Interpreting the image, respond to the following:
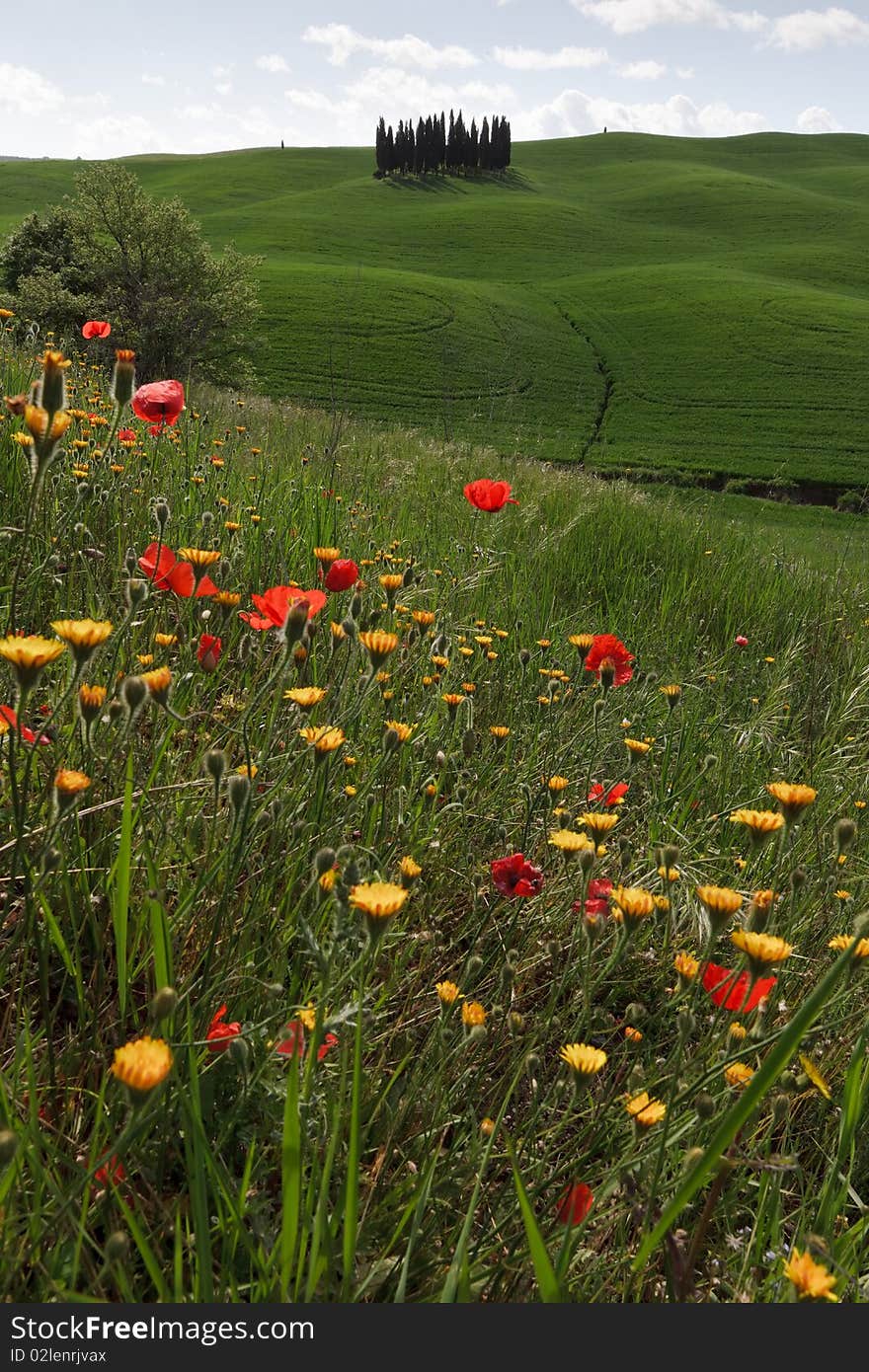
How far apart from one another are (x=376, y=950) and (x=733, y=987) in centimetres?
55

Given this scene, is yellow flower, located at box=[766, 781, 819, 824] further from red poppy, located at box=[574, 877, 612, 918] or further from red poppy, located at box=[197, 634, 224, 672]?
red poppy, located at box=[197, 634, 224, 672]

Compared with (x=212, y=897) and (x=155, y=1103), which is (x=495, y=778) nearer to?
(x=212, y=897)

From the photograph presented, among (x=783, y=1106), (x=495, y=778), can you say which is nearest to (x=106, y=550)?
(x=495, y=778)

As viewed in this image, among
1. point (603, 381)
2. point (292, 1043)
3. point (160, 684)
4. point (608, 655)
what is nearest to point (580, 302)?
point (603, 381)

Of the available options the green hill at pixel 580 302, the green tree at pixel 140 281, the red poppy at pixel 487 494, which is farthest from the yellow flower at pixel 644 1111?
the green tree at pixel 140 281

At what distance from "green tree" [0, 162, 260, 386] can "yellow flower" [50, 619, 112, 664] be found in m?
16.8

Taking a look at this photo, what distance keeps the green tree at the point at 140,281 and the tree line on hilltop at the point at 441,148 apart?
56.2 metres

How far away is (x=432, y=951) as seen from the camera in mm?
1599

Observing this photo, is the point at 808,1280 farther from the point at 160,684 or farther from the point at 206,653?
the point at 206,653

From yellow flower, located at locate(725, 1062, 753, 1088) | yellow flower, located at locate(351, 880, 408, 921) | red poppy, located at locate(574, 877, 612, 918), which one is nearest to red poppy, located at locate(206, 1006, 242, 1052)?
yellow flower, located at locate(351, 880, 408, 921)

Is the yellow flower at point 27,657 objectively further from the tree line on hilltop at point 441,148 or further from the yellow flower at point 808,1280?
the tree line on hilltop at point 441,148

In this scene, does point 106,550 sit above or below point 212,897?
above

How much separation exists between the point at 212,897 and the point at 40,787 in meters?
0.36

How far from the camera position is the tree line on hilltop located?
67.8 metres
